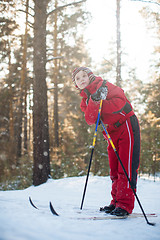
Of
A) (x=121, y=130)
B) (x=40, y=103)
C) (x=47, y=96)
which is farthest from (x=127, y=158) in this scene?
(x=47, y=96)

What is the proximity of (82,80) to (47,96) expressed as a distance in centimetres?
424

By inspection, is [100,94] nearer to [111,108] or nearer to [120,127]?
[111,108]

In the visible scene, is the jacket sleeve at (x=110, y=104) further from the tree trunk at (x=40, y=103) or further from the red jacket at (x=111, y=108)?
the tree trunk at (x=40, y=103)

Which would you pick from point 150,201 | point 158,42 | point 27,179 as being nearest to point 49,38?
point 158,42

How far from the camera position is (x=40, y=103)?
20.3 ft

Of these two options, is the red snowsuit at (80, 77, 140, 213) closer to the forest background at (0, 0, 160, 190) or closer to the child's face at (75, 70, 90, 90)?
the child's face at (75, 70, 90, 90)

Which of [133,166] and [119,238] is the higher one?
[133,166]

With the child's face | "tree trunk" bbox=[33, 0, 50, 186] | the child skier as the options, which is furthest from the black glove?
"tree trunk" bbox=[33, 0, 50, 186]

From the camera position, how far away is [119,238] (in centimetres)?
169

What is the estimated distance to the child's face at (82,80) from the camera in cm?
282

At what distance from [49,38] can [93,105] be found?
14977mm

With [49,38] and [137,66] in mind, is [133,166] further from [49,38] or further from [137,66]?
[137,66]

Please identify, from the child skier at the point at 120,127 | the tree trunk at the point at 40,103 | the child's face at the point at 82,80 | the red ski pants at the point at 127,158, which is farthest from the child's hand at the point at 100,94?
the tree trunk at the point at 40,103

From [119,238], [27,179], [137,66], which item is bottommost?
[27,179]
